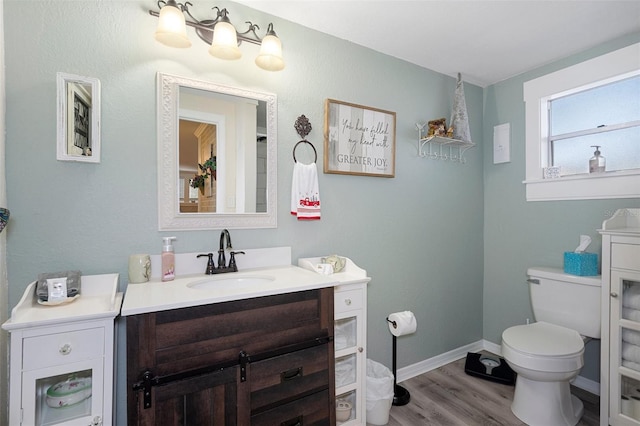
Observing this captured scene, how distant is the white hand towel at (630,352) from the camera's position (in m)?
1.71

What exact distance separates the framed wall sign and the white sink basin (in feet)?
2.60

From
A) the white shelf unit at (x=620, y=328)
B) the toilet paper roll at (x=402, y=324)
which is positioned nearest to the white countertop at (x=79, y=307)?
the toilet paper roll at (x=402, y=324)

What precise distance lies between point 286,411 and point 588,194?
7.84 ft

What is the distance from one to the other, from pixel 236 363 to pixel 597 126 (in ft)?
9.11

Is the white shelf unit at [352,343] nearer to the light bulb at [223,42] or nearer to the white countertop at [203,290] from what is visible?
the white countertop at [203,290]

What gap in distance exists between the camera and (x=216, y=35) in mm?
1494

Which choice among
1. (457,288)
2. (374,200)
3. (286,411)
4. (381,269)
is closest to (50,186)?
(286,411)

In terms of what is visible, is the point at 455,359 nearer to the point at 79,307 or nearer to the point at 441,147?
the point at 441,147

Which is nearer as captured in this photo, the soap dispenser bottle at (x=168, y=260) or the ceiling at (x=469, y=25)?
the soap dispenser bottle at (x=168, y=260)

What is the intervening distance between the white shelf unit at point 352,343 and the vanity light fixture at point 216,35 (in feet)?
3.84

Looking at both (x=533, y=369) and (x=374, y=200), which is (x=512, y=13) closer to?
(x=374, y=200)

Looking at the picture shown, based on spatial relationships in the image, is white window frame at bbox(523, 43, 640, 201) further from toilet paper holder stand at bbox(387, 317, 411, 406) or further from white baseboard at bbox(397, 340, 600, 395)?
toilet paper holder stand at bbox(387, 317, 411, 406)

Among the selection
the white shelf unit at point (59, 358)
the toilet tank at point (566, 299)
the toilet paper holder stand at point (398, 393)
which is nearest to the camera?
the white shelf unit at point (59, 358)

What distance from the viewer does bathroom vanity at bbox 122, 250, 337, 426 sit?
111 centimetres
